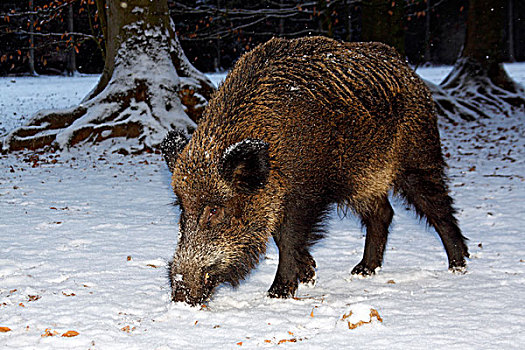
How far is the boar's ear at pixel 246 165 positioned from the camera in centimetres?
374

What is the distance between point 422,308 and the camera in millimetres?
3934

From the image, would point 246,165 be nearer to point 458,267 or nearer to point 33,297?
point 33,297

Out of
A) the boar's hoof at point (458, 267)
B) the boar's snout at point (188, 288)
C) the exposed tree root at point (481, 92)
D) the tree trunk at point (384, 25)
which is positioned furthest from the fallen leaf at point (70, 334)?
the exposed tree root at point (481, 92)

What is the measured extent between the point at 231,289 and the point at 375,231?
1.49m

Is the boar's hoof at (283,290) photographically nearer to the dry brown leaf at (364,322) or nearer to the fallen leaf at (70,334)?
the dry brown leaf at (364,322)

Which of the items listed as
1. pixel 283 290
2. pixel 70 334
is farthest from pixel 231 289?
pixel 70 334

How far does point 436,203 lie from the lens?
510 centimetres

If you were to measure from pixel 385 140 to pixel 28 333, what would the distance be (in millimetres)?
2921

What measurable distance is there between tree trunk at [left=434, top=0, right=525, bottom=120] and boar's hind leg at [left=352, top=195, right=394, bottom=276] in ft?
43.7

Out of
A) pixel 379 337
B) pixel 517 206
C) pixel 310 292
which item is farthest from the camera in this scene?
pixel 517 206

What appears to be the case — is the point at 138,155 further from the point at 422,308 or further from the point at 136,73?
the point at 422,308

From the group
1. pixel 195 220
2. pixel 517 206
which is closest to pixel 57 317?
pixel 195 220

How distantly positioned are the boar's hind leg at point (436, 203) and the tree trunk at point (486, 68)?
524 inches

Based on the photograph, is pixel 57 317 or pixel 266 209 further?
pixel 266 209
